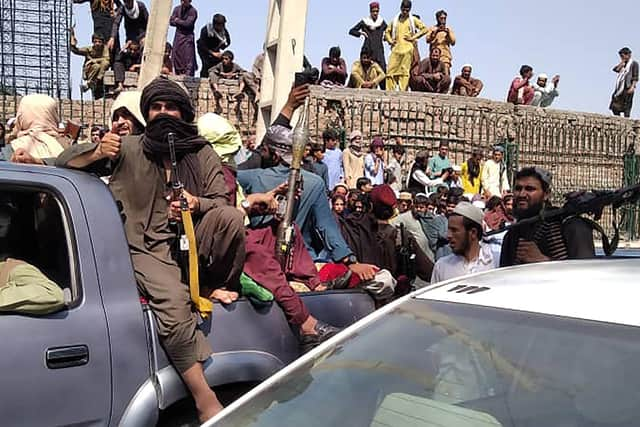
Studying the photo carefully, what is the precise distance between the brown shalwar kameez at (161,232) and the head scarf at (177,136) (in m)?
0.05

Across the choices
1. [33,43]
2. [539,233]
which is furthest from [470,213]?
[33,43]

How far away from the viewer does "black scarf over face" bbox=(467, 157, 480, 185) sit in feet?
42.8

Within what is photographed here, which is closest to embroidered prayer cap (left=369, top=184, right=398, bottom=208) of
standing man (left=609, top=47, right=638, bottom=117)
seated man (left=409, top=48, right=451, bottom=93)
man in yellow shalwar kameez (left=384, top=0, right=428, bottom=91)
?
man in yellow shalwar kameez (left=384, top=0, right=428, bottom=91)

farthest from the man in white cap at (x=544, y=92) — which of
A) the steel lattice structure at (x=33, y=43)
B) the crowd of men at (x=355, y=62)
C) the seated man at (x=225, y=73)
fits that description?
the steel lattice structure at (x=33, y=43)

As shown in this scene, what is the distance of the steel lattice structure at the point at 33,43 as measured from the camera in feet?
61.5

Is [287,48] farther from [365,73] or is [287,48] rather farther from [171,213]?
[365,73]

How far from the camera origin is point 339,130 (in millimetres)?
14188

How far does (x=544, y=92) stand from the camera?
18672 millimetres

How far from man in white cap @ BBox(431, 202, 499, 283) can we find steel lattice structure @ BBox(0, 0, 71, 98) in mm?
15604

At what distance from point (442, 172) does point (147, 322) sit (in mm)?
9837

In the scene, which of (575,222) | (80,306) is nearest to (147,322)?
(80,306)

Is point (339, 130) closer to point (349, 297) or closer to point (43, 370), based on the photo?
point (349, 297)

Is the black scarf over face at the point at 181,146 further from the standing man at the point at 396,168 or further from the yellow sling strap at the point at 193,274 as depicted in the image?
the standing man at the point at 396,168

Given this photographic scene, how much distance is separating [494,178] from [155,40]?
20.5 feet
